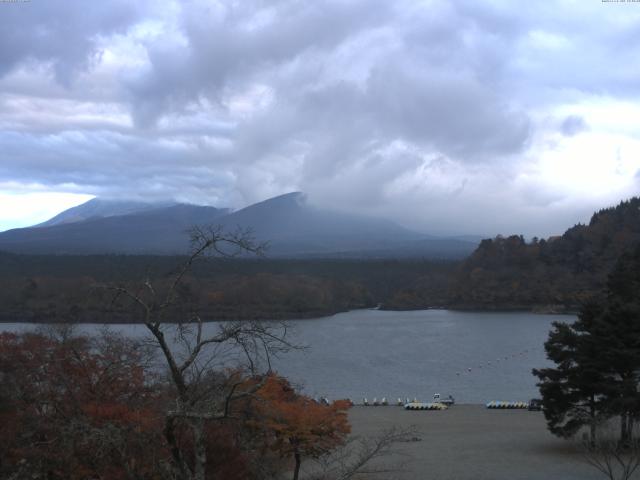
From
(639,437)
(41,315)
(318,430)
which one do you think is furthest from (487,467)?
(41,315)

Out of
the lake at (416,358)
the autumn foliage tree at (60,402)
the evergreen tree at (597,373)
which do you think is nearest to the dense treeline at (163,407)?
the autumn foliage tree at (60,402)

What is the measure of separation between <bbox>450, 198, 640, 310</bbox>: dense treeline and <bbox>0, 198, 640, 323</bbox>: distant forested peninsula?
7cm

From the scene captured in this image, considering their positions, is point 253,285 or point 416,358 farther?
point 253,285

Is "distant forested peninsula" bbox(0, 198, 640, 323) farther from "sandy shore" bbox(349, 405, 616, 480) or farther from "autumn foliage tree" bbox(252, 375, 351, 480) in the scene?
"autumn foliage tree" bbox(252, 375, 351, 480)

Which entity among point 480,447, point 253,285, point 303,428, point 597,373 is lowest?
point 480,447

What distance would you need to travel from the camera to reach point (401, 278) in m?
61.7

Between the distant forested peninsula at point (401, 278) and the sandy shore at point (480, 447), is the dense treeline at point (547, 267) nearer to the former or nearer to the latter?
the distant forested peninsula at point (401, 278)

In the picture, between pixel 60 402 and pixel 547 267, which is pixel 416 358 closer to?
pixel 60 402

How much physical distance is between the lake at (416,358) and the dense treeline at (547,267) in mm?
7642

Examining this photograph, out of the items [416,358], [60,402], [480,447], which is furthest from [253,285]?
[60,402]

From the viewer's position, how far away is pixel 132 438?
331 cm

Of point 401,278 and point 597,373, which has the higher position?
point 401,278

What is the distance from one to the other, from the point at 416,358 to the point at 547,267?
29.9 m

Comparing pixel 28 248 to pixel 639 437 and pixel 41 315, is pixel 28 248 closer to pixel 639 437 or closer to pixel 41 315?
pixel 41 315
